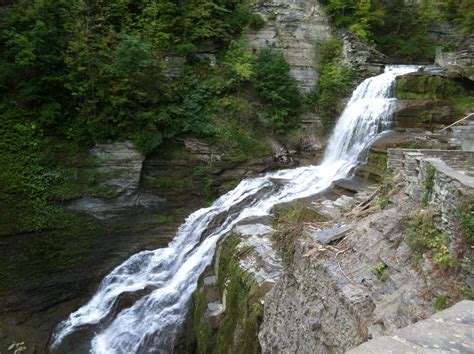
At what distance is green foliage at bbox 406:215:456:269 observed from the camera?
3.35m

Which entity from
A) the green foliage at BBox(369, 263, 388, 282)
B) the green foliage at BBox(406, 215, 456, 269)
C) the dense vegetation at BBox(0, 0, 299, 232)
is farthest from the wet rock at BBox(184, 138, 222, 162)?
the green foliage at BBox(406, 215, 456, 269)

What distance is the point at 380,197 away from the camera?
5.84 m

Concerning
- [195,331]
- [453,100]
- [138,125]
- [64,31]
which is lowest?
[195,331]

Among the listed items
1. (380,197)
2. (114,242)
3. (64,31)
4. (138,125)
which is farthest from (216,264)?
(64,31)

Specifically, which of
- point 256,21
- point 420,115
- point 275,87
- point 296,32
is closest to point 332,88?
point 275,87

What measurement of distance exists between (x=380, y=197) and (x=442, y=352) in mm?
4598

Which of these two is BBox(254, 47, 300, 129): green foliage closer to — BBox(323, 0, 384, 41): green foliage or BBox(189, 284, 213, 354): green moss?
BBox(323, 0, 384, 41): green foliage

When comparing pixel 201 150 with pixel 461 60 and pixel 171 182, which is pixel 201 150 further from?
pixel 461 60

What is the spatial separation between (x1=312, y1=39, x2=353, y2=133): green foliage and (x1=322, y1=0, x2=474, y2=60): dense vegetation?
94.2 inches

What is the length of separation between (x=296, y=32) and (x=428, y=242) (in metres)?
13.8

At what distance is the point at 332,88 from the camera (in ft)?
46.2

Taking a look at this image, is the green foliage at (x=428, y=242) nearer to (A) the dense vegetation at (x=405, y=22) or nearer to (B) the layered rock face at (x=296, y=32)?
(B) the layered rock face at (x=296, y=32)

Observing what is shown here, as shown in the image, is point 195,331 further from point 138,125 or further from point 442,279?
point 138,125

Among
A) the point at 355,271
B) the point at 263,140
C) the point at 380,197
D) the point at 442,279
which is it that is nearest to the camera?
the point at 442,279
